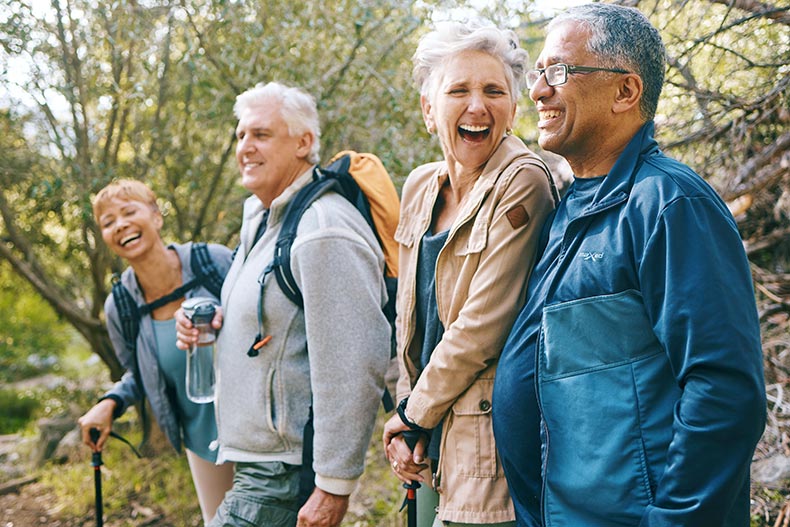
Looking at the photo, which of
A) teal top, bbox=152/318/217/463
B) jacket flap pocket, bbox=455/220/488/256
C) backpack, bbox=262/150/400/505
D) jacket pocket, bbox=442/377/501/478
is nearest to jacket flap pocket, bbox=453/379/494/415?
jacket pocket, bbox=442/377/501/478

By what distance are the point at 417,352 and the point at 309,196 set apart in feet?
2.37

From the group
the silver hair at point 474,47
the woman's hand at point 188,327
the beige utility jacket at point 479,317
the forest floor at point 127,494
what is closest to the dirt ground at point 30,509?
the forest floor at point 127,494

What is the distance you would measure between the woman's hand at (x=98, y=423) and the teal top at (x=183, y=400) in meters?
0.28

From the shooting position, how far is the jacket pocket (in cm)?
186

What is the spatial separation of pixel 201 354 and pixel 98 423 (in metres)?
0.59

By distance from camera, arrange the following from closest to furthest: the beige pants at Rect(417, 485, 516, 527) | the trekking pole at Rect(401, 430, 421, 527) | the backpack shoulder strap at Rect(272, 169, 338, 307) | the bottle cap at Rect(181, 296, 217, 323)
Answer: the trekking pole at Rect(401, 430, 421, 527)
the beige pants at Rect(417, 485, 516, 527)
the backpack shoulder strap at Rect(272, 169, 338, 307)
the bottle cap at Rect(181, 296, 217, 323)

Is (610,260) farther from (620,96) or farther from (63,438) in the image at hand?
(63,438)

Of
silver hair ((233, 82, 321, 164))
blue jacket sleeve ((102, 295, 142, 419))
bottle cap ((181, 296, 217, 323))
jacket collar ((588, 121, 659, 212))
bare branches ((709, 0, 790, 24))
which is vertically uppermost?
bare branches ((709, 0, 790, 24))

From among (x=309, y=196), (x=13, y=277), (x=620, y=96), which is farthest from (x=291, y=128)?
(x=13, y=277)

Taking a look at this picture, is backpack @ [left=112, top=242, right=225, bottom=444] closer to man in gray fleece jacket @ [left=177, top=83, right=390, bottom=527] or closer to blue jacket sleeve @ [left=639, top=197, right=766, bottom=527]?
man in gray fleece jacket @ [left=177, top=83, right=390, bottom=527]

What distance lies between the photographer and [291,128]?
8.69 feet

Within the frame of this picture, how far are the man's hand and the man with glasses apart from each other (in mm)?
784

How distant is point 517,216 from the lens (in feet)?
6.23

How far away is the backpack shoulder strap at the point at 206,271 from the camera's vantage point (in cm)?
316
